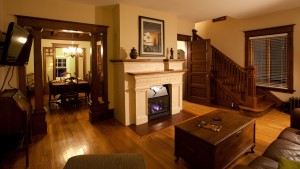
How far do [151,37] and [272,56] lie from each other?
352cm

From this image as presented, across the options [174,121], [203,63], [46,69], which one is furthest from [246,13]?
[46,69]

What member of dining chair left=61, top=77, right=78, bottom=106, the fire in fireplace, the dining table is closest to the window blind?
the fire in fireplace

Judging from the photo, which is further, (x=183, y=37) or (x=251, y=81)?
(x=183, y=37)

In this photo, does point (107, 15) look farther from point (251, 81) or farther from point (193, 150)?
point (251, 81)

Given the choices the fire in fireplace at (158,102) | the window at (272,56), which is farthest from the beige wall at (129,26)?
the window at (272,56)

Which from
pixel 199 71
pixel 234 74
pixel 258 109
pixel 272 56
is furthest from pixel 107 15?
pixel 272 56

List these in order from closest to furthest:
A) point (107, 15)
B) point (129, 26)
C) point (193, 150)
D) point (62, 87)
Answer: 1. point (193, 150)
2. point (129, 26)
3. point (107, 15)
4. point (62, 87)

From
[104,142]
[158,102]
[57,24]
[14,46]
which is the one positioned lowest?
[104,142]

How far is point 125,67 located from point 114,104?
107 centimetres

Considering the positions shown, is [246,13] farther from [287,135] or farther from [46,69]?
[46,69]

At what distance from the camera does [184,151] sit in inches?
87.4

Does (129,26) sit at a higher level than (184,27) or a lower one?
lower

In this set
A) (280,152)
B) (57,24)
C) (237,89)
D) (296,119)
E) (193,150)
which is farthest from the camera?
(237,89)

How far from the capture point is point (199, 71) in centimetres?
541
